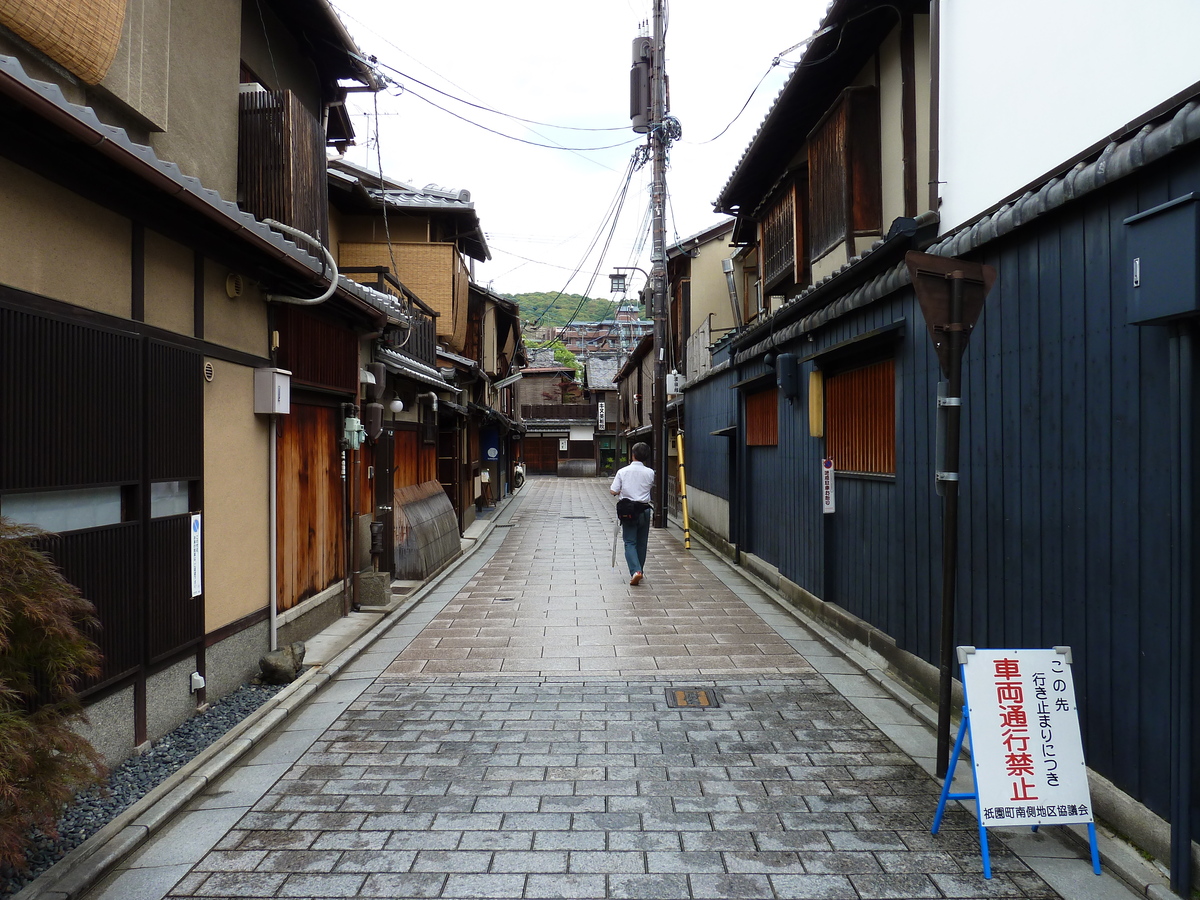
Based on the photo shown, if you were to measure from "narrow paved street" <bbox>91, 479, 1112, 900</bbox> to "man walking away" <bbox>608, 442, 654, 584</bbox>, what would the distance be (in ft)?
13.5

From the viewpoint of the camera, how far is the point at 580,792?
17.1 feet

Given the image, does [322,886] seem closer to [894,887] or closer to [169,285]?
[894,887]

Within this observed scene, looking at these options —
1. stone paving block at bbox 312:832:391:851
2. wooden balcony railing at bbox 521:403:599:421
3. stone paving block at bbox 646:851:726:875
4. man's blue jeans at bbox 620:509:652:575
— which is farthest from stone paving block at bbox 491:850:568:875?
wooden balcony railing at bbox 521:403:599:421

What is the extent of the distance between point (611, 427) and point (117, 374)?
53.9 metres

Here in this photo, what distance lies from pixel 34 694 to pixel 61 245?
2844 mm

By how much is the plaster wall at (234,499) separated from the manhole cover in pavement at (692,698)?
14.1 feet

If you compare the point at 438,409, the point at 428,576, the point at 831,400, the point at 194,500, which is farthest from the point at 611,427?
the point at 194,500

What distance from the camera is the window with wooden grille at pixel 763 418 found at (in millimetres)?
13212

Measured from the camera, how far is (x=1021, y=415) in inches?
214

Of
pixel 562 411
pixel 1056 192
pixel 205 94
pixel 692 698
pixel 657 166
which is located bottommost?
pixel 692 698

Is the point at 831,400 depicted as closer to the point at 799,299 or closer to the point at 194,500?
the point at 799,299

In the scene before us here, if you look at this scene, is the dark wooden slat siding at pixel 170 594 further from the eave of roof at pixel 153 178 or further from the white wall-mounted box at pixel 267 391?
the eave of roof at pixel 153 178

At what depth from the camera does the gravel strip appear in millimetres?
4129

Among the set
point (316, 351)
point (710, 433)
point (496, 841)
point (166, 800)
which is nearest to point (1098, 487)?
point (496, 841)
